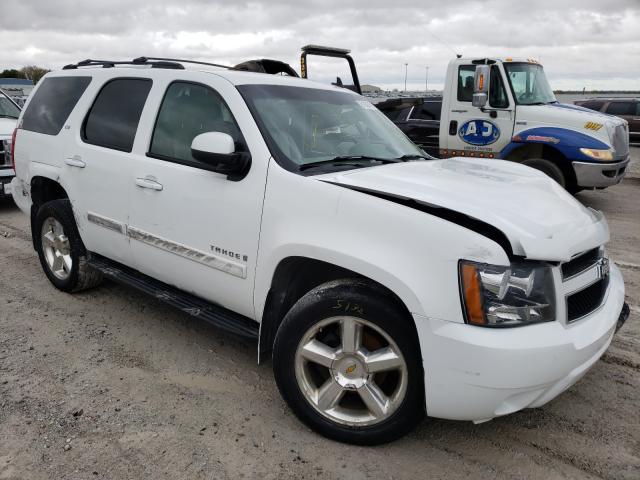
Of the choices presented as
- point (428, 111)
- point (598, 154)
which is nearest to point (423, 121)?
point (428, 111)

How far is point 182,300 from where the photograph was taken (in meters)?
3.48

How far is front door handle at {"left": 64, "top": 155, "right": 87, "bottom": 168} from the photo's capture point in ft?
13.3

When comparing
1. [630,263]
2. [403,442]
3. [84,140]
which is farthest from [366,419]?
[630,263]

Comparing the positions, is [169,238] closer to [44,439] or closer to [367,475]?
[44,439]

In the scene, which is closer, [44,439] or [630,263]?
[44,439]

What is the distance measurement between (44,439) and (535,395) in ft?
7.81

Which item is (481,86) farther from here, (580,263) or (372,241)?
(372,241)

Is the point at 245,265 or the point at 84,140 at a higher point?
the point at 84,140

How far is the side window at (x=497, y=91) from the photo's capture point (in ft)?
28.1

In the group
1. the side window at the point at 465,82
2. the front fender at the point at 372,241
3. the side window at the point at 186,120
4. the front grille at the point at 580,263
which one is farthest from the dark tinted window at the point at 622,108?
the front fender at the point at 372,241

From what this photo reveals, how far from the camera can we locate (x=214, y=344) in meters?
3.84

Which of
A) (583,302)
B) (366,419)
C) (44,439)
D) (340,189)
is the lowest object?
(44,439)

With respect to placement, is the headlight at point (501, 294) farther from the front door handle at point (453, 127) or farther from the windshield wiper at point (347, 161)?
the front door handle at point (453, 127)

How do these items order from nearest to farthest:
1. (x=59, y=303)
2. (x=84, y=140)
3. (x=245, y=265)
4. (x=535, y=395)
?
1. (x=535, y=395)
2. (x=245, y=265)
3. (x=84, y=140)
4. (x=59, y=303)
